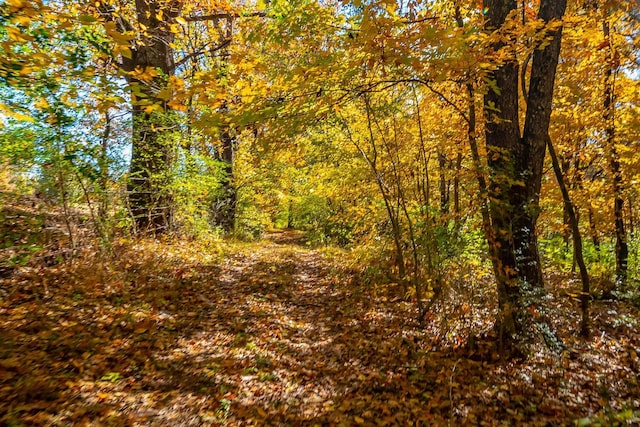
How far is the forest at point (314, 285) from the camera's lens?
11.5ft

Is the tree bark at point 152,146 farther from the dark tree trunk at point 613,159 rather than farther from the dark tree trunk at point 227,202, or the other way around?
the dark tree trunk at point 613,159

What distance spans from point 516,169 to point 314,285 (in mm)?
5005

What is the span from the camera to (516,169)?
15.6 feet

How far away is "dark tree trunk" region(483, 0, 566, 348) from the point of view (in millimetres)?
4641

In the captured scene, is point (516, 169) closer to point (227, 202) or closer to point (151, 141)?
point (151, 141)

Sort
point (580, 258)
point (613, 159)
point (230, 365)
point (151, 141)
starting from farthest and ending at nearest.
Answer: point (613, 159) → point (151, 141) → point (580, 258) → point (230, 365)

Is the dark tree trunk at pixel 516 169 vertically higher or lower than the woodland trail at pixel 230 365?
higher

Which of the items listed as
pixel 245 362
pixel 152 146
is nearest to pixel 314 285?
pixel 245 362

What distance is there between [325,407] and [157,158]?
579 centimetres

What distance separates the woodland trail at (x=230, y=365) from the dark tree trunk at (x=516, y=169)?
88 centimetres

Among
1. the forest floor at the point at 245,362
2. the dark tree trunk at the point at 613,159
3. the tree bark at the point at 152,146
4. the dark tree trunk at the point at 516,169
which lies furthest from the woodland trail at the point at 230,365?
the dark tree trunk at the point at 613,159

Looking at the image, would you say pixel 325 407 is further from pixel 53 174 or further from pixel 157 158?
pixel 157 158

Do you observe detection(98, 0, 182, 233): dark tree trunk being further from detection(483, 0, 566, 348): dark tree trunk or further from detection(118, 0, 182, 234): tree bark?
detection(483, 0, 566, 348): dark tree trunk

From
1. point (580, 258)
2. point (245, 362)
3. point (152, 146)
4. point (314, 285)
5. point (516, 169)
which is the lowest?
point (245, 362)
